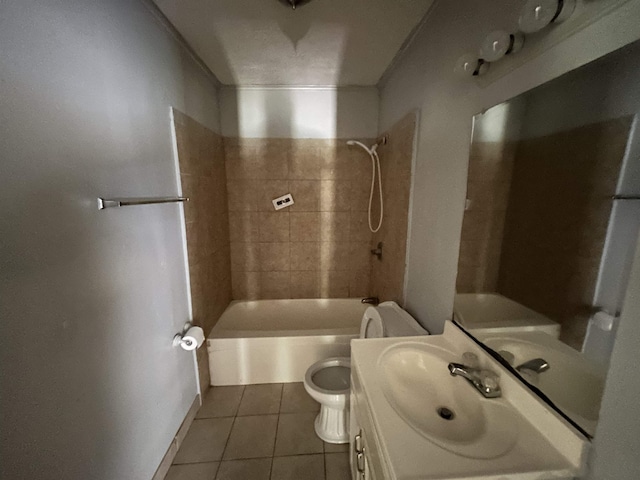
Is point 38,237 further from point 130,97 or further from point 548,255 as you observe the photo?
point 548,255

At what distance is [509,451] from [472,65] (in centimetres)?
113

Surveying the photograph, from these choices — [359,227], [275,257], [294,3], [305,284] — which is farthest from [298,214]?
[294,3]

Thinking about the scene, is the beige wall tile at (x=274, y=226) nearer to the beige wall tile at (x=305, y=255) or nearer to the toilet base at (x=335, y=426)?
the beige wall tile at (x=305, y=255)

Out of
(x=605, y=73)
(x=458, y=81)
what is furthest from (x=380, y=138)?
(x=605, y=73)

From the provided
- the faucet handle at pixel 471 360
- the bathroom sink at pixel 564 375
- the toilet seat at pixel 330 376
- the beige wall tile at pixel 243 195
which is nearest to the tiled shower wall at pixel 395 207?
the toilet seat at pixel 330 376

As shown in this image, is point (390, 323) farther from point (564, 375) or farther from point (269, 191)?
point (269, 191)

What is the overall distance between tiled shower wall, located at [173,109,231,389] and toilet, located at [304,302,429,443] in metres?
0.85

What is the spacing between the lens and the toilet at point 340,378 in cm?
137

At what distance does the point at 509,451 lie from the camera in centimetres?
60

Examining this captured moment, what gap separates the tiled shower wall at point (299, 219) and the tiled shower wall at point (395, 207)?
0.29 meters

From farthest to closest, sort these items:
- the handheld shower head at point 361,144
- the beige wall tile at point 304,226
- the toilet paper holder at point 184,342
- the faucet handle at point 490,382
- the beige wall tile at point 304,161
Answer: the beige wall tile at point 304,226 < the beige wall tile at point 304,161 < the handheld shower head at point 361,144 < the toilet paper holder at point 184,342 < the faucet handle at point 490,382

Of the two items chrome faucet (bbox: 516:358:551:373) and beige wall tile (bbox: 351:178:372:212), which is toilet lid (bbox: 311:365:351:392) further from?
beige wall tile (bbox: 351:178:372:212)

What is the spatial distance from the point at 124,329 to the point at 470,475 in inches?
48.1

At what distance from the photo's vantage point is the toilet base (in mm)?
1471
